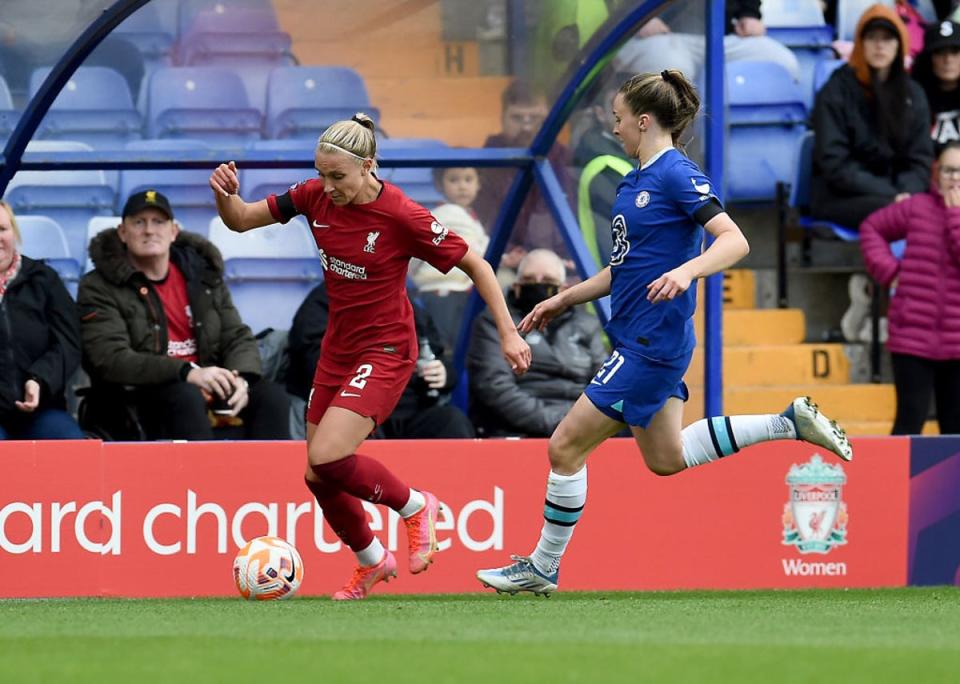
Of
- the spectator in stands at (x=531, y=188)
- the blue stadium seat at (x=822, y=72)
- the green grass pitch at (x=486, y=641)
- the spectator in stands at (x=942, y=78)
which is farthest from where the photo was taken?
the blue stadium seat at (x=822, y=72)

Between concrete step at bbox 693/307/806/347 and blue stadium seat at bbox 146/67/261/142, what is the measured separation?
3.40m

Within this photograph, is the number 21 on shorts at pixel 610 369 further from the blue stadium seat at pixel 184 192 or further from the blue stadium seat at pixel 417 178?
the blue stadium seat at pixel 184 192

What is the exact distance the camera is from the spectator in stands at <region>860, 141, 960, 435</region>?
9.70 meters

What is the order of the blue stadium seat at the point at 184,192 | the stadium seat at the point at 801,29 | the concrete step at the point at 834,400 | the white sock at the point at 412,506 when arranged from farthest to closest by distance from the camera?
the stadium seat at the point at 801,29
the concrete step at the point at 834,400
the blue stadium seat at the point at 184,192
the white sock at the point at 412,506

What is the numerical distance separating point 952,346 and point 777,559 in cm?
223

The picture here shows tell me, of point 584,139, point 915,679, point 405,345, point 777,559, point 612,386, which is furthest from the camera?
point 584,139

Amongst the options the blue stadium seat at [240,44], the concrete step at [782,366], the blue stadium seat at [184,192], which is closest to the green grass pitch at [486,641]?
the blue stadium seat at [184,192]

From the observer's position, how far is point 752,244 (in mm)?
11828

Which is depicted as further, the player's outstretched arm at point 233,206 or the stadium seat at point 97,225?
the stadium seat at point 97,225

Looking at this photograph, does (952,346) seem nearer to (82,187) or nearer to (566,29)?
(566,29)

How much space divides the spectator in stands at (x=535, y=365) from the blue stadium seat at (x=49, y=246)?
2.28m

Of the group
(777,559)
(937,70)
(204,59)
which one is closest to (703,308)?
(777,559)

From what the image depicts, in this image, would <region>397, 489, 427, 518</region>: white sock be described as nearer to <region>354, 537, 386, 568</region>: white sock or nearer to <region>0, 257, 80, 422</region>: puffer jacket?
<region>354, 537, 386, 568</region>: white sock

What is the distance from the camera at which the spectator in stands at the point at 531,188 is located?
9.63m
